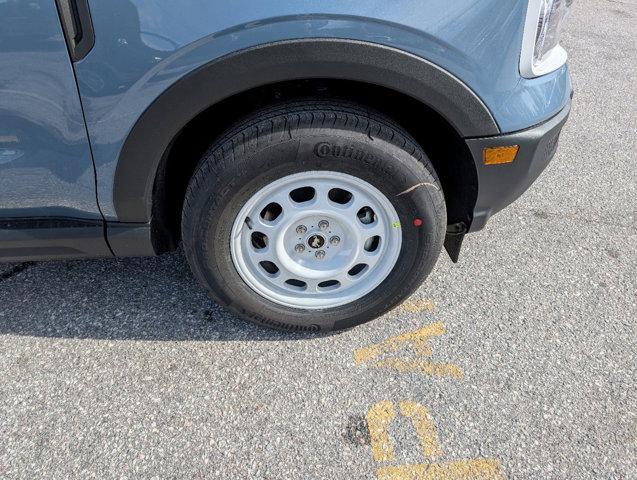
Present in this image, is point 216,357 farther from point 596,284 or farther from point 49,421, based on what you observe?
point 596,284

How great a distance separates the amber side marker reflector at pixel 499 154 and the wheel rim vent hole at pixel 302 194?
0.63m

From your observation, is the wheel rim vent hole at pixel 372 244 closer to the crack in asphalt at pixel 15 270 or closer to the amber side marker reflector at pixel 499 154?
the amber side marker reflector at pixel 499 154

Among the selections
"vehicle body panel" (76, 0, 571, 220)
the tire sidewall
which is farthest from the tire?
"vehicle body panel" (76, 0, 571, 220)

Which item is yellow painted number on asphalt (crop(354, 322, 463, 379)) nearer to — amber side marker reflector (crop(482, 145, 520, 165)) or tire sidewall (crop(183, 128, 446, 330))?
tire sidewall (crop(183, 128, 446, 330))

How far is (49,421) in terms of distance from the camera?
1.78 metres

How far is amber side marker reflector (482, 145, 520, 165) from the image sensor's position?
5.68ft

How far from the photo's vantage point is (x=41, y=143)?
5.33 ft

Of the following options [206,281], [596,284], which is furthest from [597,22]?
[206,281]

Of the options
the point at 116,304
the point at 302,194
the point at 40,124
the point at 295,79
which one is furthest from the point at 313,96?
the point at 116,304

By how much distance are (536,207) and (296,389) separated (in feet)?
6.12

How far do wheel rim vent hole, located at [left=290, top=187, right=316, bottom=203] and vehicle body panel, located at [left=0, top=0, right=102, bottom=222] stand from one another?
2.32 ft

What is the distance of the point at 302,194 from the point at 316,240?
0.19 m

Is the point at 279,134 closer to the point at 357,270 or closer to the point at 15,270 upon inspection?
the point at 357,270

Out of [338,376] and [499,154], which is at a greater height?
[499,154]
